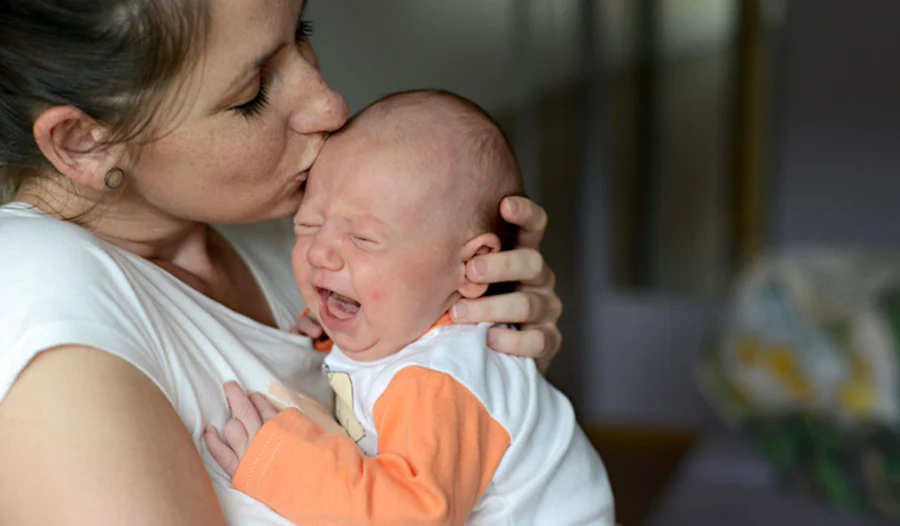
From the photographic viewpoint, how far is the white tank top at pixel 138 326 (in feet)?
2.77

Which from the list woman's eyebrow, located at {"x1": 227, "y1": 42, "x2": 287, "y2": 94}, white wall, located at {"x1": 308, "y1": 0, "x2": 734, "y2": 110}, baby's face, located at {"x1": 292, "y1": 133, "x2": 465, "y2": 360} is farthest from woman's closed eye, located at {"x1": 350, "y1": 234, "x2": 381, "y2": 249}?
white wall, located at {"x1": 308, "y1": 0, "x2": 734, "y2": 110}

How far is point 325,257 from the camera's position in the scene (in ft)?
3.48

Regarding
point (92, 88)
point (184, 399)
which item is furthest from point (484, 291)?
point (92, 88)

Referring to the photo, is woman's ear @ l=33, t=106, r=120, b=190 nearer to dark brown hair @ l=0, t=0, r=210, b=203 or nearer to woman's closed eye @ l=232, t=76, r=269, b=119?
dark brown hair @ l=0, t=0, r=210, b=203

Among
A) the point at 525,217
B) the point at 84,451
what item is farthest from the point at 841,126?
the point at 84,451

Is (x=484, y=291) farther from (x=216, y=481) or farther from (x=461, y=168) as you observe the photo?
(x=216, y=481)

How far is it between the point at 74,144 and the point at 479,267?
1.50 ft

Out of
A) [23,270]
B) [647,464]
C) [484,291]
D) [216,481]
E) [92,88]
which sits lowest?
[647,464]

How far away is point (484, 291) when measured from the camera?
1147mm

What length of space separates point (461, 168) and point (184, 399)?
400mm

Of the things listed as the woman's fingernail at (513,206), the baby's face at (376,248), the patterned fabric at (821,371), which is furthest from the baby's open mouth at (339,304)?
the patterned fabric at (821,371)

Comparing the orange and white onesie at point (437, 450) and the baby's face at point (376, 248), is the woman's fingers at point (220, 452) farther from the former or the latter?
the baby's face at point (376, 248)

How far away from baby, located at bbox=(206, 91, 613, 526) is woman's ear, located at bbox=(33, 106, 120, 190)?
230 mm

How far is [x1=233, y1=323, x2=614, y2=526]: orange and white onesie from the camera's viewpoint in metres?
0.94
